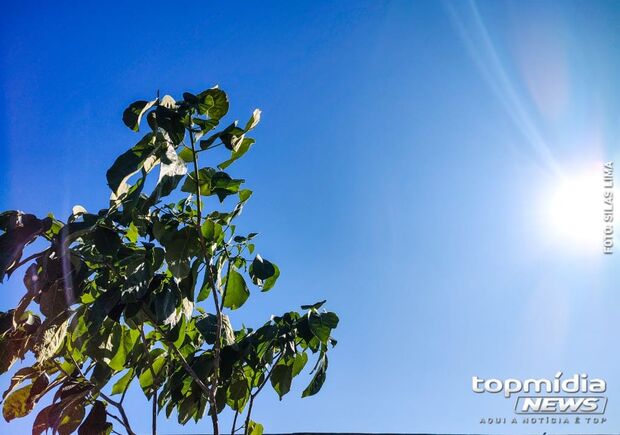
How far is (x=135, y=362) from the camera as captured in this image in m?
1.74

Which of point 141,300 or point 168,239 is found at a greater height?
point 168,239

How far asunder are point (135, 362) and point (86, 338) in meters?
0.29

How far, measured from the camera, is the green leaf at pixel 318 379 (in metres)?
1.64

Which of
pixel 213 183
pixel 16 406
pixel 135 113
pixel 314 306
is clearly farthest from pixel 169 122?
pixel 16 406

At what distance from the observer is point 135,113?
130 centimetres

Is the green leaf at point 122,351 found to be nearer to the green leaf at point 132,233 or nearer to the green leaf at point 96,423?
the green leaf at point 96,423

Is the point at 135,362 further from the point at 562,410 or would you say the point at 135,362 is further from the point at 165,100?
the point at 562,410

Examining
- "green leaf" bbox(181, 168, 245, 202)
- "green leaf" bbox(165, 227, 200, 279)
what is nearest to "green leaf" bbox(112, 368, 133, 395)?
"green leaf" bbox(165, 227, 200, 279)

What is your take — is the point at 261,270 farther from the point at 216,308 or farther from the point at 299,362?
the point at 299,362

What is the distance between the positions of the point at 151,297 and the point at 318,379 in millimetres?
473

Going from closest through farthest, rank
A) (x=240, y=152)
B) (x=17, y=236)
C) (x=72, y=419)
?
(x=17, y=236) < (x=240, y=152) < (x=72, y=419)

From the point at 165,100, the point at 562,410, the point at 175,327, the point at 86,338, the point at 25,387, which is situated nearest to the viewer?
the point at 165,100

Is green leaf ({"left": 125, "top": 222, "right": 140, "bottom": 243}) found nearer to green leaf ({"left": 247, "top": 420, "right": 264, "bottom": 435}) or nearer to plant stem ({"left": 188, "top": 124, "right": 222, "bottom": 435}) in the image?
plant stem ({"left": 188, "top": 124, "right": 222, "bottom": 435})

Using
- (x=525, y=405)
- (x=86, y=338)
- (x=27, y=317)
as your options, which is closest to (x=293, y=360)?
(x=86, y=338)
